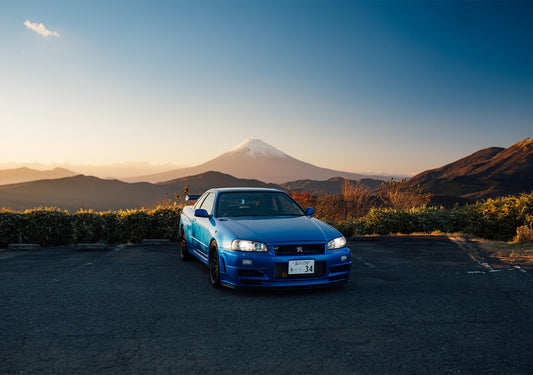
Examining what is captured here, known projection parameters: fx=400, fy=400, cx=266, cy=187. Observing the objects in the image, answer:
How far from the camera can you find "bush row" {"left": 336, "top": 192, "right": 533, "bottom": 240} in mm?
10969

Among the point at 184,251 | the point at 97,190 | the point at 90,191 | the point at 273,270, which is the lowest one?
the point at 184,251

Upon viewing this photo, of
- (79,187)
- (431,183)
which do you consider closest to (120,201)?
(79,187)

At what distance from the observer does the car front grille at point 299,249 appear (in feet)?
17.7

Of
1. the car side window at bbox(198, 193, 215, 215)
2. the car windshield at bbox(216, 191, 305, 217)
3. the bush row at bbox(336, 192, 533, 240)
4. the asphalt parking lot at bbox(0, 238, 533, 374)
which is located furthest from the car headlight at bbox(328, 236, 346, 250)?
the bush row at bbox(336, 192, 533, 240)

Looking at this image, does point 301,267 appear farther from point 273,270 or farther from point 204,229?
point 204,229

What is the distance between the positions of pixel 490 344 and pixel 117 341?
355 cm

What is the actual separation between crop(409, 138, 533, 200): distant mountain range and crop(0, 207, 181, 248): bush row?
39601mm

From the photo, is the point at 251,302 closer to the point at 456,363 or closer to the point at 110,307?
the point at 110,307

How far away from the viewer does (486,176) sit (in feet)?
344

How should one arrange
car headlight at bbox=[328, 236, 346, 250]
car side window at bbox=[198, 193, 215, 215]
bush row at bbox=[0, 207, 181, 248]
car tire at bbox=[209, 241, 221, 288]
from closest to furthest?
1. car headlight at bbox=[328, 236, 346, 250]
2. car tire at bbox=[209, 241, 221, 288]
3. car side window at bbox=[198, 193, 215, 215]
4. bush row at bbox=[0, 207, 181, 248]

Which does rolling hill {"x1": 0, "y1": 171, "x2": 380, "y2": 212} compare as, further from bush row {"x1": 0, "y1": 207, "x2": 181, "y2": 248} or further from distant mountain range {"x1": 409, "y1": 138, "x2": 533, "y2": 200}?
bush row {"x1": 0, "y1": 207, "x2": 181, "y2": 248}

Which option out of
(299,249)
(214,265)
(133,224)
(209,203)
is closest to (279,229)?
(299,249)

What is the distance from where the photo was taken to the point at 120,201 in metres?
90.9

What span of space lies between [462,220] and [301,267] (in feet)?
30.7
